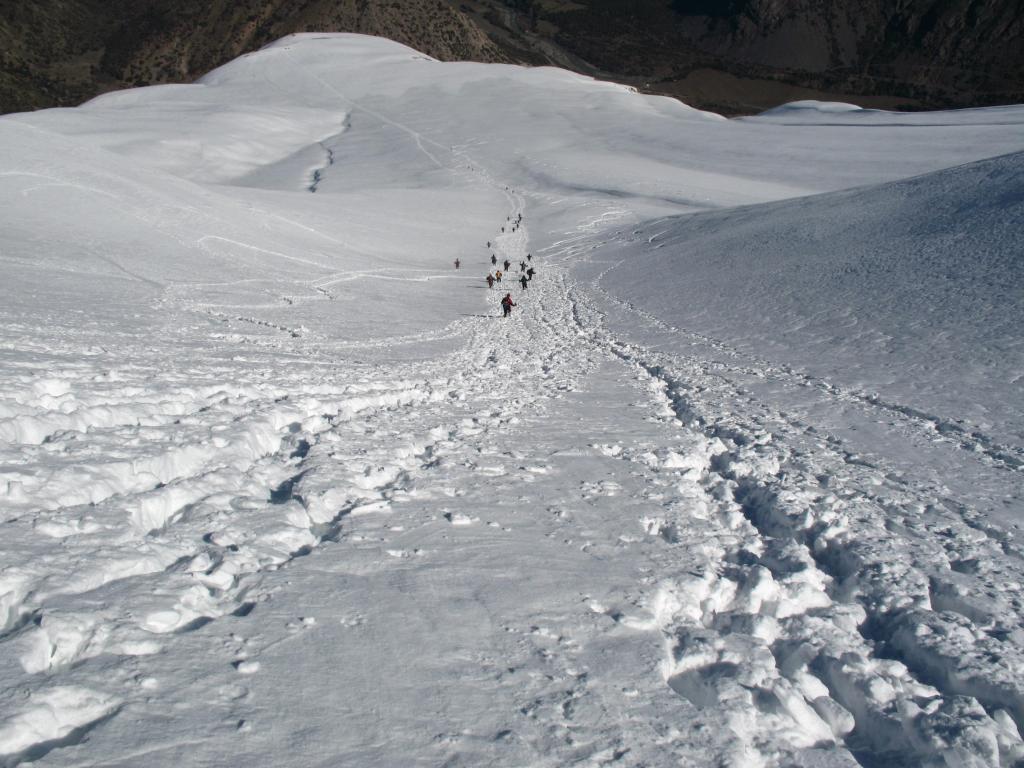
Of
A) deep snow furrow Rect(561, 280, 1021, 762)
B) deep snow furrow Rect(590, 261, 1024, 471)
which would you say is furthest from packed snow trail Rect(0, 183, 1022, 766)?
deep snow furrow Rect(590, 261, 1024, 471)

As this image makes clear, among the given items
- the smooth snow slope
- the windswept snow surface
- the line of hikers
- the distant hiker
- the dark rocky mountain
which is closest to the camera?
the windswept snow surface

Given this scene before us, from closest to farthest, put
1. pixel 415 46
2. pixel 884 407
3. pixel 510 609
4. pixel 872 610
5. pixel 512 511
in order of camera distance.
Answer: pixel 510 609 < pixel 872 610 < pixel 512 511 < pixel 884 407 < pixel 415 46

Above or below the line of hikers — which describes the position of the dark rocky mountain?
above

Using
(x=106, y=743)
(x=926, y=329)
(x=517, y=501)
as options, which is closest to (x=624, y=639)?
(x=517, y=501)

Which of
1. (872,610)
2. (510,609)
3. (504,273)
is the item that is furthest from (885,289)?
(504,273)

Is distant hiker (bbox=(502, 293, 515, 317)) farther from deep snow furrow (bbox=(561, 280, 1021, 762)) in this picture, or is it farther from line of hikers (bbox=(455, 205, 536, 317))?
deep snow furrow (bbox=(561, 280, 1021, 762))


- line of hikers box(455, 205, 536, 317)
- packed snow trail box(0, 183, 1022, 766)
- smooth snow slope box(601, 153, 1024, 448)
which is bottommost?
line of hikers box(455, 205, 536, 317)

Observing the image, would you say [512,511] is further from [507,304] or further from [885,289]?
[885,289]

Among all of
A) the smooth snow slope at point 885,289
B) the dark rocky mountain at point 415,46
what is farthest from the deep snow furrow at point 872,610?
the dark rocky mountain at point 415,46

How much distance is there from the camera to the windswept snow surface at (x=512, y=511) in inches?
139

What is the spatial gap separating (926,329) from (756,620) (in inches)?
410

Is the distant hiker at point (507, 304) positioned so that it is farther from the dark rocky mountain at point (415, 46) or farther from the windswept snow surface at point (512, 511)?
the dark rocky mountain at point (415, 46)

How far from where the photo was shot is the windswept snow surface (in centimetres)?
354

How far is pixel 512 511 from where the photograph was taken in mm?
6086
